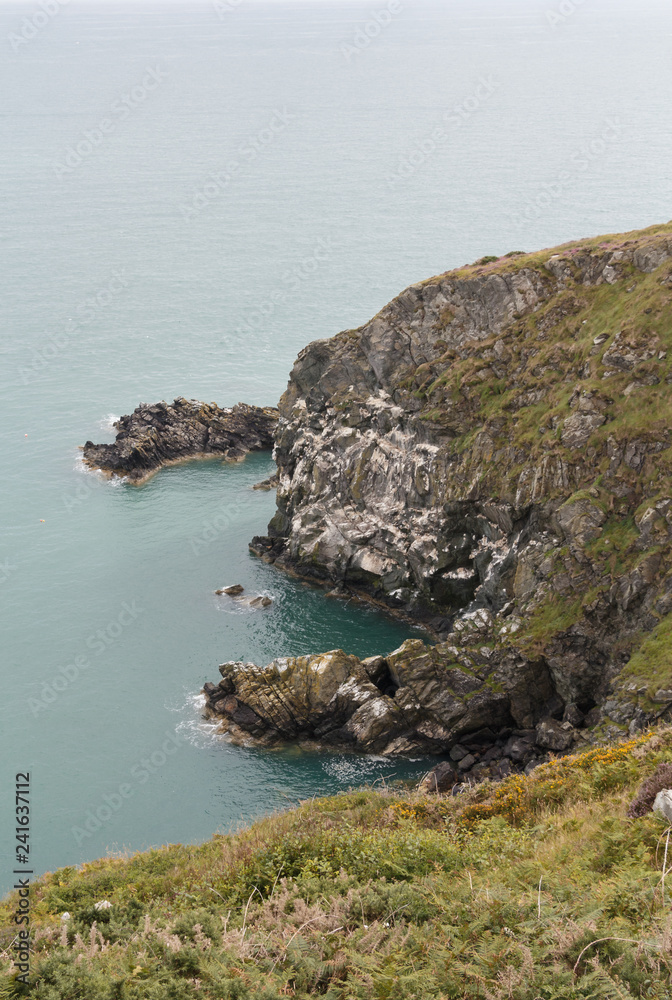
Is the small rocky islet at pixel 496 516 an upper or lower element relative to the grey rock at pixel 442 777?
upper

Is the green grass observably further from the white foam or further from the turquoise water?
the white foam

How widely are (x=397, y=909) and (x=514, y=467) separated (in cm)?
4863

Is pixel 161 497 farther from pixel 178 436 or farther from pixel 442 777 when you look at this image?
pixel 442 777

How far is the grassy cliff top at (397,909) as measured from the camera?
18.5 m

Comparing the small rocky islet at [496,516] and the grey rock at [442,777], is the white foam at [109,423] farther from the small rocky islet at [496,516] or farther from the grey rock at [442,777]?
the grey rock at [442,777]

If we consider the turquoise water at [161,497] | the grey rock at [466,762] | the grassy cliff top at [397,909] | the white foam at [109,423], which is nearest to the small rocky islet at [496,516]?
the grey rock at [466,762]

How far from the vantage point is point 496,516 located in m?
67.4

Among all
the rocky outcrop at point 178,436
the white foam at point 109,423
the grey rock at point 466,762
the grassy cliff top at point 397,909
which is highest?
the white foam at point 109,423

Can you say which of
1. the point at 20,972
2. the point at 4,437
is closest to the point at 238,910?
the point at 20,972

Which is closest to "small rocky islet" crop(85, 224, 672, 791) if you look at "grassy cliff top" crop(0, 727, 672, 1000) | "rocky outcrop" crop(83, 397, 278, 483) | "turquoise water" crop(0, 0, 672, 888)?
"turquoise water" crop(0, 0, 672, 888)

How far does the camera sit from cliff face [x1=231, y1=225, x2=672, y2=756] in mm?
58812

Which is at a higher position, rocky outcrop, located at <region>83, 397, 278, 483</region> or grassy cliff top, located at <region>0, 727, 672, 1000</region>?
rocky outcrop, located at <region>83, 397, 278, 483</region>

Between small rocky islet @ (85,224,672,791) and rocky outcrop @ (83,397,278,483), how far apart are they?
2740 centimetres

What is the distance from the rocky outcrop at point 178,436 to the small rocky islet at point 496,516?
27.4 meters
